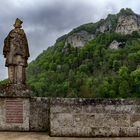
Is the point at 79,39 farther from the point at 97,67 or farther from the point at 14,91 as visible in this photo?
the point at 14,91

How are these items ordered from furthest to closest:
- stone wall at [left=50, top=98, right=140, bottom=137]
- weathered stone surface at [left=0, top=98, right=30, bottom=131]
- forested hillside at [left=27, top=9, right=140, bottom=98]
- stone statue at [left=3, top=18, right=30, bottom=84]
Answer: forested hillside at [left=27, top=9, right=140, bottom=98], stone statue at [left=3, top=18, right=30, bottom=84], weathered stone surface at [left=0, top=98, right=30, bottom=131], stone wall at [left=50, top=98, right=140, bottom=137]

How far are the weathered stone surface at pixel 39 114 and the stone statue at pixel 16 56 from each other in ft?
2.36

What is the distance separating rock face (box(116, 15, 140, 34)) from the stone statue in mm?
147260

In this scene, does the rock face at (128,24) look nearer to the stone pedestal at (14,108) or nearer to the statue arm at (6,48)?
the statue arm at (6,48)

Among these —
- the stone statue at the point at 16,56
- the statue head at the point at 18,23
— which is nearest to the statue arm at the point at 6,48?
the stone statue at the point at 16,56

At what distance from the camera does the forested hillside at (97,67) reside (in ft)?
325

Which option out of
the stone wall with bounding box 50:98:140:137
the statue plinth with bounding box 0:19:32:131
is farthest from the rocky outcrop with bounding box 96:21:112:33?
the stone wall with bounding box 50:98:140:137

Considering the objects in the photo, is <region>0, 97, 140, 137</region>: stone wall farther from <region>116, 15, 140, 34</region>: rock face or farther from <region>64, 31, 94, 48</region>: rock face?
<region>116, 15, 140, 34</region>: rock face

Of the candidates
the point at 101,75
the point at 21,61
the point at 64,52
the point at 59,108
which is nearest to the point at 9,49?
the point at 21,61

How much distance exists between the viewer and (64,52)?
142m

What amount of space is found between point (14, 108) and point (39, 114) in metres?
0.75

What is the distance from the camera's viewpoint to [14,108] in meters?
12.4

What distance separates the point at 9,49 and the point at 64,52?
12972cm

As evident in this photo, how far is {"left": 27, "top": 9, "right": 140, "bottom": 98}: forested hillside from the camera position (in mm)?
99137
